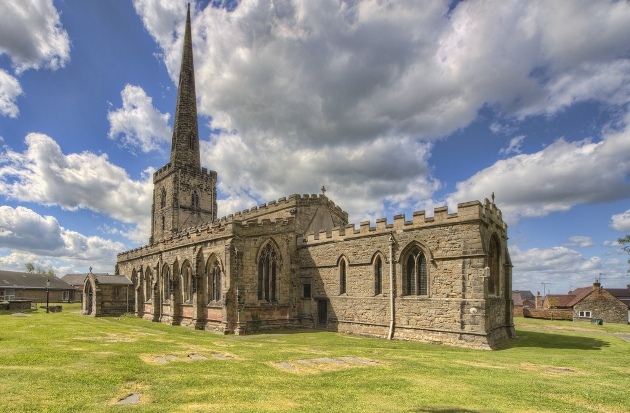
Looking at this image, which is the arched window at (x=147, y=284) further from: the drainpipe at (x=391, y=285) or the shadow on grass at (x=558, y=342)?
the shadow on grass at (x=558, y=342)

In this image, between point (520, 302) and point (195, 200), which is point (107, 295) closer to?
point (195, 200)

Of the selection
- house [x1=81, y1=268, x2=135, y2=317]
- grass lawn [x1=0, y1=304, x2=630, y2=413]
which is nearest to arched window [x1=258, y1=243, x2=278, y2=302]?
grass lawn [x1=0, y1=304, x2=630, y2=413]

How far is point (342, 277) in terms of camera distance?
2527cm

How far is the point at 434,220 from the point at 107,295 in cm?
3236

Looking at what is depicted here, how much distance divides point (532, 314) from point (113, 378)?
151 feet

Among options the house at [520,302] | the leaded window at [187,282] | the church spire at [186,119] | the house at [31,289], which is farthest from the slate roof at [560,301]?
the house at [31,289]

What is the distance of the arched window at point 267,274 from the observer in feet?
84.4

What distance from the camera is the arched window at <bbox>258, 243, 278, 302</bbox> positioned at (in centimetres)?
2573

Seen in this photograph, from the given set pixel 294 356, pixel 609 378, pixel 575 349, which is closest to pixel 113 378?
pixel 294 356

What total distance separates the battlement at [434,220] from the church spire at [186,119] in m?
28.1

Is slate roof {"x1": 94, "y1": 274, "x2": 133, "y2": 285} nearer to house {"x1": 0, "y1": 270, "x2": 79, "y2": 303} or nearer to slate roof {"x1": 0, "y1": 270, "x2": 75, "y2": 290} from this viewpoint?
house {"x1": 0, "y1": 270, "x2": 79, "y2": 303}

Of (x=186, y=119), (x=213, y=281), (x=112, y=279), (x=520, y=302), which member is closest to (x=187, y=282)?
(x=213, y=281)

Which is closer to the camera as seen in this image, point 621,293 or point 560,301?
point 621,293

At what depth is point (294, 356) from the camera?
48.6 ft
